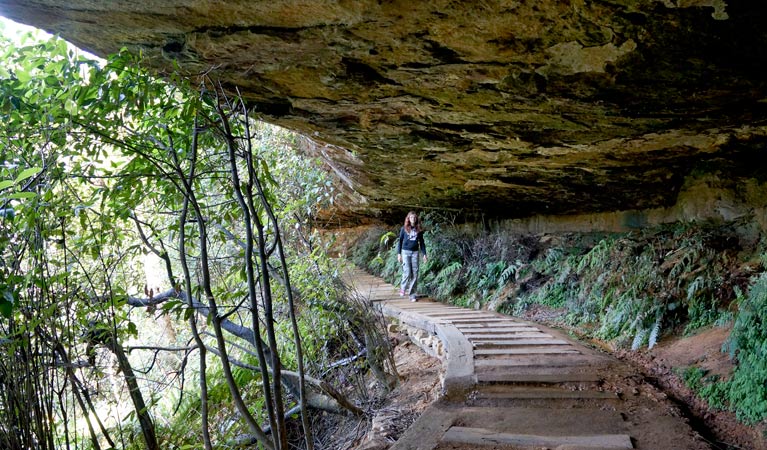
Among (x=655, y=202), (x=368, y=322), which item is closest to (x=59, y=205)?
(x=368, y=322)

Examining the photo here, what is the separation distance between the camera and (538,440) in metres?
3.10

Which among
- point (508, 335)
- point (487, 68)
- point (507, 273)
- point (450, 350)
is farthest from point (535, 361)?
point (507, 273)

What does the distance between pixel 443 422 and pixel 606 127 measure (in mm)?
3369

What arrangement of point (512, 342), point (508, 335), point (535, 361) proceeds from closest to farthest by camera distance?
point (535, 361), point (512, 342), point (508, 335)

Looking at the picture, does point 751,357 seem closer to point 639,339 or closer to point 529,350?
point 639,339

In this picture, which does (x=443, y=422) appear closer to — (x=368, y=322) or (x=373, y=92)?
(x=368, y=322)

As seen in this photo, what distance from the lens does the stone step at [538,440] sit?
9.86 ft

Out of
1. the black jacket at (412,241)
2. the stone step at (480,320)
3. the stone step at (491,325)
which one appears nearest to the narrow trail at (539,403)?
the stone step at (491,325)

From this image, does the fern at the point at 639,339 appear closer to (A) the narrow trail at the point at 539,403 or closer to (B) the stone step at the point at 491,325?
(A) the narrow trail at the point at 539,403

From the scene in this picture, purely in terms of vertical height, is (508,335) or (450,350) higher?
(450,350)

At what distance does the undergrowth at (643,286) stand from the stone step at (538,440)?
1272 millimetres

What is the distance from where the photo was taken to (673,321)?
5.43 meters

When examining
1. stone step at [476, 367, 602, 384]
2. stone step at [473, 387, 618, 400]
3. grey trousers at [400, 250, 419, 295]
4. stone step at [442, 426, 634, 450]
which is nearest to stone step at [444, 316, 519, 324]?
grey trousers at [400, 250, 419, 295]

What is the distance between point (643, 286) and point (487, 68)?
3.89 meters
